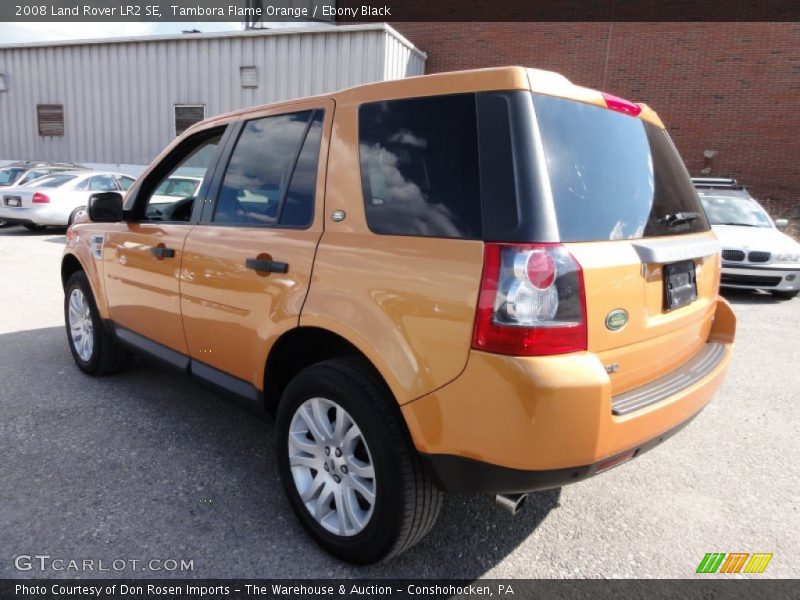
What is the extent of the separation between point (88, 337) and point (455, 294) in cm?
346

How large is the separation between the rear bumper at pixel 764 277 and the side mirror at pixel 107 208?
24.9 ft

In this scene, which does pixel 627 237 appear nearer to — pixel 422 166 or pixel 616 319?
pixel 616 319

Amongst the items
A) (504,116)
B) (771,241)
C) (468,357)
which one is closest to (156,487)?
(468,357)

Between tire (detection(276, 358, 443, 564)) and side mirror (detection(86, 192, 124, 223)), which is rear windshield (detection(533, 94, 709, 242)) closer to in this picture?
tire (detection(276, 358, 443, 564))

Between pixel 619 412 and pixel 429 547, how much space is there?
1030mm

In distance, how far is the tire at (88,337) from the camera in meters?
4.14

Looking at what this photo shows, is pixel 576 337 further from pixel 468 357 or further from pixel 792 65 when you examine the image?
pixel 792 65

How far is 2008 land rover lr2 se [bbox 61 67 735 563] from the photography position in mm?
1814

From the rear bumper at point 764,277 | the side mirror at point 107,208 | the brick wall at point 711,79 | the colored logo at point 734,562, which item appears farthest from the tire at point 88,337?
the brick wall at point 711,79

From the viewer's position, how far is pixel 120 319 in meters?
3.80

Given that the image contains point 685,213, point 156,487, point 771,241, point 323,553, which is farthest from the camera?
point 771,241

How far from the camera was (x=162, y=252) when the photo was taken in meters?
3.25

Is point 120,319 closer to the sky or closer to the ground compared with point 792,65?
closer to the ground

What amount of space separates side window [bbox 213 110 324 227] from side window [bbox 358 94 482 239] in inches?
13.4
